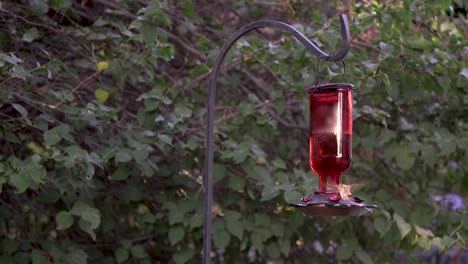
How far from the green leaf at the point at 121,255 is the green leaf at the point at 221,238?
1.40ft

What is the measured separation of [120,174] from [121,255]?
1.32 feet

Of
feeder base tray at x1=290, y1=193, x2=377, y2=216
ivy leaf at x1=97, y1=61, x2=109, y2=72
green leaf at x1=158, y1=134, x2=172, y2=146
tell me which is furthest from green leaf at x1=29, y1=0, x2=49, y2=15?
feeder base tray at x1=290, y1=193, x2=377, y2=216

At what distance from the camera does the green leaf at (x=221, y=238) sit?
13.5ft

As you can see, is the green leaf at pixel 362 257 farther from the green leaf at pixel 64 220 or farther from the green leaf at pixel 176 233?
the green leaf at pixel 64 220

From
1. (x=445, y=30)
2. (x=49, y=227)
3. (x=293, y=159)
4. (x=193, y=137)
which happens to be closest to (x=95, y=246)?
(x=49, y=227)

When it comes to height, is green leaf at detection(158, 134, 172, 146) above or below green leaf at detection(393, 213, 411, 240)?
above

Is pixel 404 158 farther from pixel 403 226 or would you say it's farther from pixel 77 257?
pixel 77 257

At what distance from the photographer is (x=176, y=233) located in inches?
163

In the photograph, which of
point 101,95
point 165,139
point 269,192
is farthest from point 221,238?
point 101,95

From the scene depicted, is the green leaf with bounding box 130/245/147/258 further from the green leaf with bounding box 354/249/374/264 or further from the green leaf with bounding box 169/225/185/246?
the green leaf with bounding box 354/249/374/264

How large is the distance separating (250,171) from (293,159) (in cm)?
84

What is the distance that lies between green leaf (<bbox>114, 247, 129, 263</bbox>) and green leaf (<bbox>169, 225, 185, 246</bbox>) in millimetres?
247

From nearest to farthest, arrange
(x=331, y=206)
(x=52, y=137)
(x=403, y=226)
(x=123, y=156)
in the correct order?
(x=331, y=206)
(x=52, y=137)
(x=123, y=156)
(x=403, y=226)

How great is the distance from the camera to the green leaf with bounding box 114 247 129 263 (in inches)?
167
